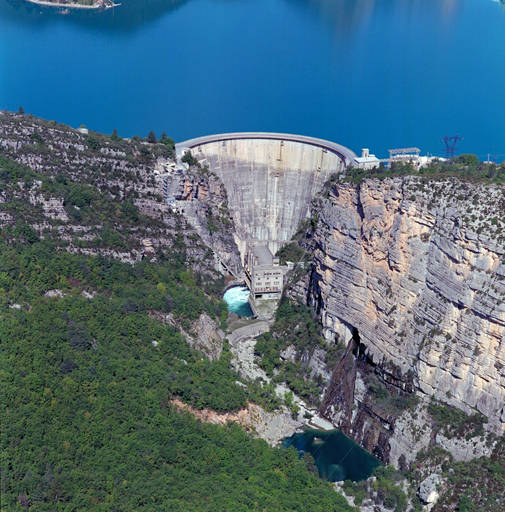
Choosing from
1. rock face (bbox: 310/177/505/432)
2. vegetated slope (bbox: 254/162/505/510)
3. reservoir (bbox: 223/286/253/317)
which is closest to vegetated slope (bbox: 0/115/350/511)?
reservoir (bbox: 223/286/253/317)

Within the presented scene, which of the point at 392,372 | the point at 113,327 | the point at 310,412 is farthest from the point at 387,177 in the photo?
the point at 113,327

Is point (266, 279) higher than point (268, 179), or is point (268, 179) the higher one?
point (268, 179)

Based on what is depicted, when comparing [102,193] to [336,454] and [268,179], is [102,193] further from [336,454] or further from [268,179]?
[336,454]

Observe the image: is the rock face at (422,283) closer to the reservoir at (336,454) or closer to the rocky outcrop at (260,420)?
the reservoir at (336,454)

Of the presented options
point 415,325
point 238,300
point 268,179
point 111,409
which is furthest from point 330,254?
point 111,409

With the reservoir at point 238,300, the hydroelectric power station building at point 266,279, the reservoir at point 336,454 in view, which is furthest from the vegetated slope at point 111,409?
the hydroelectric power station building at point 266,279
